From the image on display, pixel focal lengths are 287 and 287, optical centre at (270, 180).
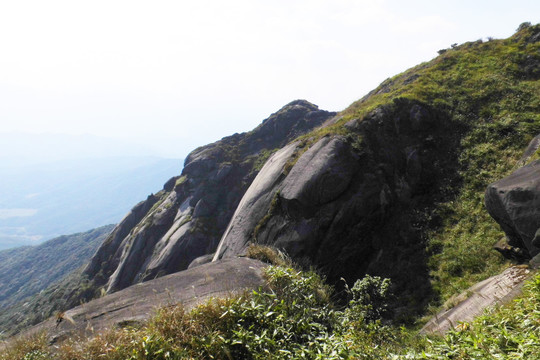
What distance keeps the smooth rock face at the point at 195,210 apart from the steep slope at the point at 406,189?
847 inches

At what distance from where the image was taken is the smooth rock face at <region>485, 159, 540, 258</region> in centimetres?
901

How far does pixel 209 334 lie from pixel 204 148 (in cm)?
6207

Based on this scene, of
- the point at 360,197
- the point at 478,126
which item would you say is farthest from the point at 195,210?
the point at 478,126

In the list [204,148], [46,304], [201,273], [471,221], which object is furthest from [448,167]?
[46,304]

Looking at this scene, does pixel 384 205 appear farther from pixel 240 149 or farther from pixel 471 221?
pixel 240 149

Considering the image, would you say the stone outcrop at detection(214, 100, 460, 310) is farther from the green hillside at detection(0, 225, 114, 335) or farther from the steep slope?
the green hillside at detection(0, 225, 114, 335)

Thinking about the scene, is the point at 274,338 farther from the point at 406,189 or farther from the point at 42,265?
the point at 42,265

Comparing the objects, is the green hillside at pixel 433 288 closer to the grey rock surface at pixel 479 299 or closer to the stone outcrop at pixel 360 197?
the stone outcrop at pixel 360 197

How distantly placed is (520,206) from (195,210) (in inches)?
1609

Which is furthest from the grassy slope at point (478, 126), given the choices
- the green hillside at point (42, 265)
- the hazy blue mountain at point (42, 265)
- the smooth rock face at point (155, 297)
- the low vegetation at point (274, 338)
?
the hazy blue mountain at point (42, 265)

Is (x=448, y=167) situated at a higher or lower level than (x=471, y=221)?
higher

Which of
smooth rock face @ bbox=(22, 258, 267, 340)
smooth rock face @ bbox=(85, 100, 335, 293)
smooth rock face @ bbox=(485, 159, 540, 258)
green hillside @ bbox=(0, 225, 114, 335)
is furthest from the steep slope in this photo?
green hillside @ bbox=(0, 225, 114, 335)

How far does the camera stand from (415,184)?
1891cm

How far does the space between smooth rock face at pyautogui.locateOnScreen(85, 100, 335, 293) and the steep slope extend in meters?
21.5
